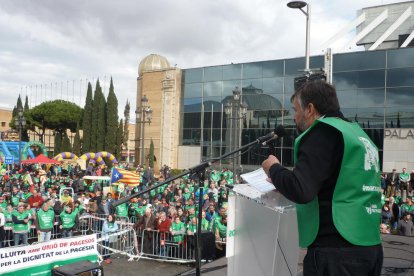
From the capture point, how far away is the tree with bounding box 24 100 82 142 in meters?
65.1

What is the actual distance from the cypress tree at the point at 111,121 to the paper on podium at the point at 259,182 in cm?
4862

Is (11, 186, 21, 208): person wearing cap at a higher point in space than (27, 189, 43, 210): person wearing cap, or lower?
lower

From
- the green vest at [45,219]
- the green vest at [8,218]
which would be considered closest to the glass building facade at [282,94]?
the green vest at [45,219]

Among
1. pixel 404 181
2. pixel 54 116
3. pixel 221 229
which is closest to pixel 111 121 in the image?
pixel 54 116

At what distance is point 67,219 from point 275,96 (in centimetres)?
2474

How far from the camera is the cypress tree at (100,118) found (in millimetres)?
50656

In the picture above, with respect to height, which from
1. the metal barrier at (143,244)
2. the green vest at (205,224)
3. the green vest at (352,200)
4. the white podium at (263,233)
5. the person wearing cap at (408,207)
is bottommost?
the metal barrier at (143,244)

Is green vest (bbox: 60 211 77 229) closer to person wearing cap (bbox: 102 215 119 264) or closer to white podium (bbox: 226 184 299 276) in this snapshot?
person wearing cap (bbox: 102 215 119 264)

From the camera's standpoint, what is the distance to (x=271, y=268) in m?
2.65

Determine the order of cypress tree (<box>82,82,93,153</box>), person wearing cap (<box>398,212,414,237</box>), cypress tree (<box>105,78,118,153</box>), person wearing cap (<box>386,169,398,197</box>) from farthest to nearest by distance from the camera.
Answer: cypress tree (<box>82,82,93,153</box>), cypress tree (<box>105,78,118,153</box>), person wearing cap (<box>386,169,398,197</box>), person wearing cap (<box>398,212,414,237</box>)

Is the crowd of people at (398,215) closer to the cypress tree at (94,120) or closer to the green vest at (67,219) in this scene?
the green vest at (67,219)

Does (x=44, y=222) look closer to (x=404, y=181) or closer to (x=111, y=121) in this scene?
(x=404, y=181)

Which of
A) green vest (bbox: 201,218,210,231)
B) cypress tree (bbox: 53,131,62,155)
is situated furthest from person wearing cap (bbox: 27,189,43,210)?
cypress tree (bbox: 53,131,62,155)

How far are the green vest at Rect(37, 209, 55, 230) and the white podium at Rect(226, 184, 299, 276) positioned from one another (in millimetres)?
10649
